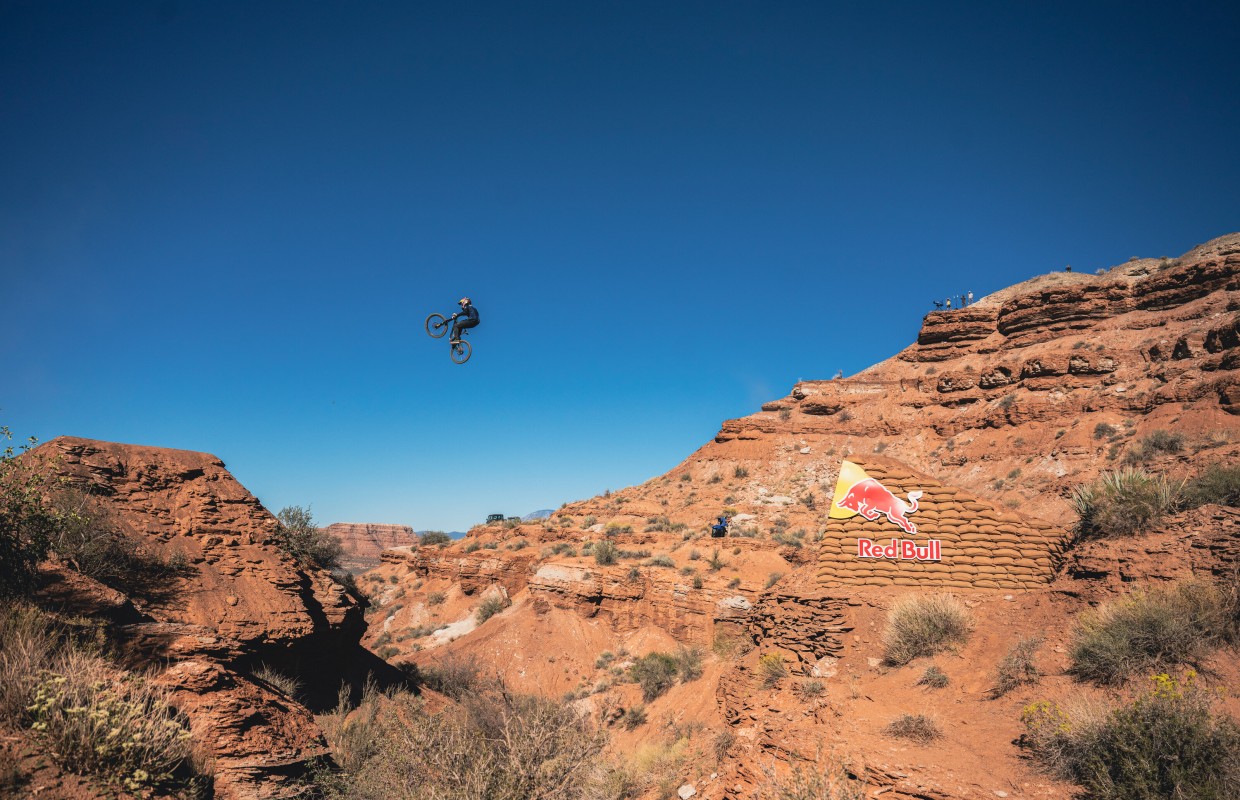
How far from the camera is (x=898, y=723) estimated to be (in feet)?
23.8

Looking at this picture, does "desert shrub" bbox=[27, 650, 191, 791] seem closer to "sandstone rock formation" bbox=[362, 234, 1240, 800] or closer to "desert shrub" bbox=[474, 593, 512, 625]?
"sandstone rock formation" bbox=[362, 234, 1240, 800]

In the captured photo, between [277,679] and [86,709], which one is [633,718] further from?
[86,709]

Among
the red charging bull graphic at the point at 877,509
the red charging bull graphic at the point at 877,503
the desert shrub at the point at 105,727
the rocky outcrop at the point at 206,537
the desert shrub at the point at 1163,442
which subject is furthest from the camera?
the desert shrub at the point at 1163,442

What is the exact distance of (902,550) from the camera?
10664 mm

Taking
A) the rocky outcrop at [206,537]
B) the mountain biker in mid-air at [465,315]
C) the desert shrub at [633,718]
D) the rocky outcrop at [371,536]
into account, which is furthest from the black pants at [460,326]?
→ the rocky outcrop at [371,536]

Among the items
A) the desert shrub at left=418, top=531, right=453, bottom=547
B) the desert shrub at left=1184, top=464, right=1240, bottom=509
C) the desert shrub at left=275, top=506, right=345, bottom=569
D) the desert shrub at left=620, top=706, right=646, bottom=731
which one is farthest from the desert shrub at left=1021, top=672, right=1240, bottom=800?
the desert shrub at left=418, top=531, right=453, bottom=547

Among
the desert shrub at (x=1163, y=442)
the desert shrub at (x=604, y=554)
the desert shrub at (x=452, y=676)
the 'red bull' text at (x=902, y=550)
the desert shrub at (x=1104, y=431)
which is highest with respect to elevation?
the desert shrub at (x=1104, y=431)

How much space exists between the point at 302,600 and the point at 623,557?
17.8m

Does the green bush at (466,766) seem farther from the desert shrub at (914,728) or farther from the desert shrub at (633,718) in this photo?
the desert shrub at (633,718)

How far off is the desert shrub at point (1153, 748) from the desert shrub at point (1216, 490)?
4.14 meters

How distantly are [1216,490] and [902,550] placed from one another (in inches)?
179

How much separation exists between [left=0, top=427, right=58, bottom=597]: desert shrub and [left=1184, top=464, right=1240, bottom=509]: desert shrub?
16041 mm

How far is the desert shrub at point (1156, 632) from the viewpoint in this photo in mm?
6207

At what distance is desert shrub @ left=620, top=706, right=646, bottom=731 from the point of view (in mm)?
15102
